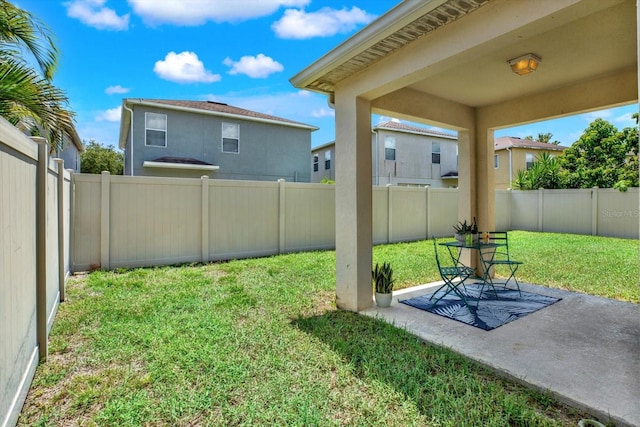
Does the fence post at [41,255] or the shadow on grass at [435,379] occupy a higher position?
the fence post at [41,255]

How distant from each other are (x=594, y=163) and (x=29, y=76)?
63.2 feet

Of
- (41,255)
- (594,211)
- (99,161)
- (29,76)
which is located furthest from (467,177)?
(99,161)

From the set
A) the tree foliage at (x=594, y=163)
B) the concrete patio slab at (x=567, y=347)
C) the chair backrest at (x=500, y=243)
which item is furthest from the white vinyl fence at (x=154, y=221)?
the concrete patio slab at (x=567, y=347)

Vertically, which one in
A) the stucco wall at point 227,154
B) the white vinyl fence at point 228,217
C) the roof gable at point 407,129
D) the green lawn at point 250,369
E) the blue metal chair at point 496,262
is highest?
the roof gable at point 407,129

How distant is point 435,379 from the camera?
8.30 feet

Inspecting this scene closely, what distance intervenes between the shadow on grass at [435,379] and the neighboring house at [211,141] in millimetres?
10940

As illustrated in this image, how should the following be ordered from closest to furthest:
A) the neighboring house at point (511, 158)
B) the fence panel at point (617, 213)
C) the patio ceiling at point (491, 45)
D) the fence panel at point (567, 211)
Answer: the patio ceiling at point (491, 45) → the fence panel at point (617, 213) → the fence panel at point (567, 211) → the neighboring house at point (511, 158)

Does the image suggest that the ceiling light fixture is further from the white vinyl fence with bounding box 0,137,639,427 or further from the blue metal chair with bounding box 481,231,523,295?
the white vinyl fence with bounding box 0,137,639,427

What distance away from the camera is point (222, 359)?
2885mm

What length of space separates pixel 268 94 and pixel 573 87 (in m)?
13.8

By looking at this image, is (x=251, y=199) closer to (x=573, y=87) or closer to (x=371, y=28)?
(x=371, y=28)

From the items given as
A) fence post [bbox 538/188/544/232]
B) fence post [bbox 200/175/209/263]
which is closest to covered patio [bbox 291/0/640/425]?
fence post [bbox 200/175/209/263]

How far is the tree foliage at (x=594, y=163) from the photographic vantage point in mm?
14125

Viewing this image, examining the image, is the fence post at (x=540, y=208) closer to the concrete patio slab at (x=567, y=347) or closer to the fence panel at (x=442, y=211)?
the fence panel at (x=442, y=211)
